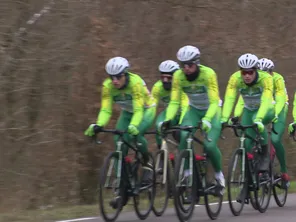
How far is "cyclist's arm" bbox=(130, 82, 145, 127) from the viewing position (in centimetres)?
1085

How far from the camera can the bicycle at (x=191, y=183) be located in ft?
33.4

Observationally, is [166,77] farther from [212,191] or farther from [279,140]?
[212,191]

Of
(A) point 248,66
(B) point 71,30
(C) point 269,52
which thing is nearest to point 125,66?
(A) point 248,66

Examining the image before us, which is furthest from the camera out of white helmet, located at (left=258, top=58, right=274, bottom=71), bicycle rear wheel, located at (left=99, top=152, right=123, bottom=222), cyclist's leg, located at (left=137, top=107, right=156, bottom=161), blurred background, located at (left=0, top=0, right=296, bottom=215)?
blurred background, located at (left=0, top=0, right=296, bottom=215)

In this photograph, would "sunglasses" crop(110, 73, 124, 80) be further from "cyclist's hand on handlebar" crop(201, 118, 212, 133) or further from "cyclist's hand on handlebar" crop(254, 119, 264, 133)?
"cyclist's hand on handlebar" crop(254, 119, 264, 133)

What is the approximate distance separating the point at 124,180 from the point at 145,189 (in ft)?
1.95

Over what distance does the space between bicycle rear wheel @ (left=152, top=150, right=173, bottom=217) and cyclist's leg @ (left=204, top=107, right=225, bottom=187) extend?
62 cm

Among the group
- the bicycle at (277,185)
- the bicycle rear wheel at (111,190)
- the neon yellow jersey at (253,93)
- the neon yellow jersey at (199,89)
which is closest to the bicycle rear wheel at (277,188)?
the bicycle at (277,185)

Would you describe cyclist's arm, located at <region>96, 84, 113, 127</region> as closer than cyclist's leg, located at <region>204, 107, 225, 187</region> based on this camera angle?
No

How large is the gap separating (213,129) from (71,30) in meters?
5.17

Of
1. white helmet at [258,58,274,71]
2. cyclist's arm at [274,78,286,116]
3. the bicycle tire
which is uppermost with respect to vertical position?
white helmet at [258,58,274,71]

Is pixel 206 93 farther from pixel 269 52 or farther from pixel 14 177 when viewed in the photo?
pixel 269 52

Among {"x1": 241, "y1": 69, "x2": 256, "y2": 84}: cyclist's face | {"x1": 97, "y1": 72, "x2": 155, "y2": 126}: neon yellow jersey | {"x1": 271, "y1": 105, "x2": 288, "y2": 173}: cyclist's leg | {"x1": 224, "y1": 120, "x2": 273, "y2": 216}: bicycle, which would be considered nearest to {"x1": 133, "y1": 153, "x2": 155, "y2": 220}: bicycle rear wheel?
{"x1": 97, "y1": 72, "x2": 155, "y2": 126}: neon yellow jersey

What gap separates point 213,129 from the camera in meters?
11.2
